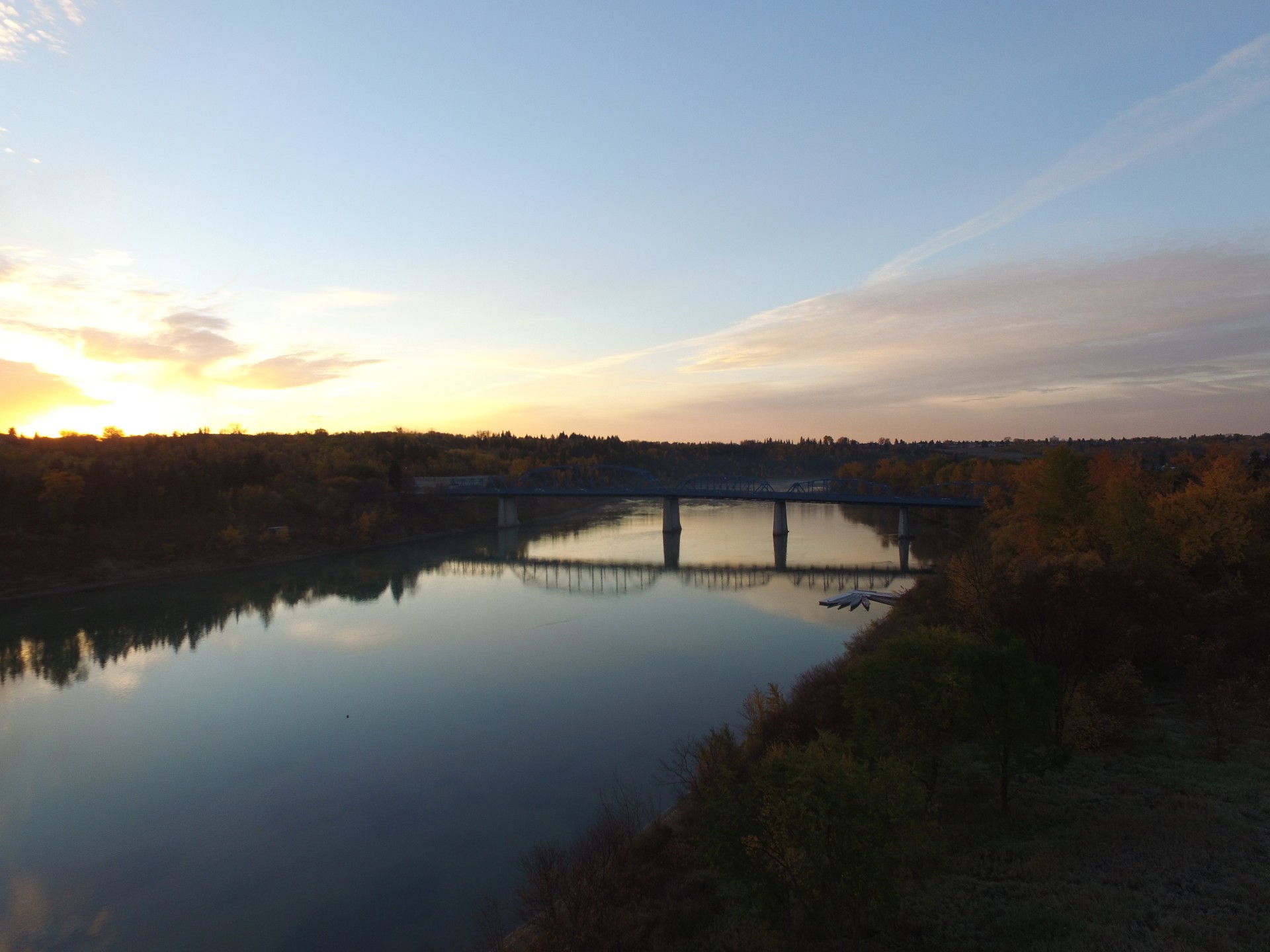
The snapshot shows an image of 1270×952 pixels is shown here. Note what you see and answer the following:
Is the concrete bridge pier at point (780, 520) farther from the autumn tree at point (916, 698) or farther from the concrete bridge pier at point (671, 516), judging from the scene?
the autumn tree at point (916, 698)

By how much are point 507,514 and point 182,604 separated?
3311 centimetres

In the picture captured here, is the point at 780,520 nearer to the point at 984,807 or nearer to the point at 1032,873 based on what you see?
the point at 984,807

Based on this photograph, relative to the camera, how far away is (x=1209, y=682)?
13781 millimetres

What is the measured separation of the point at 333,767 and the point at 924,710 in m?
11.4

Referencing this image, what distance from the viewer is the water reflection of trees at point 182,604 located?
81.1ft

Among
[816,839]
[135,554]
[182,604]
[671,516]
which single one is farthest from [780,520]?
[816,839]

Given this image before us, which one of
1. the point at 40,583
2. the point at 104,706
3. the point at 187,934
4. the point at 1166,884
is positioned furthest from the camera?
the point at 40,583

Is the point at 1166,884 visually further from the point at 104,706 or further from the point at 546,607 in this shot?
the point at 546,607

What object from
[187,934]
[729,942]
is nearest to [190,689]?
[187,934]

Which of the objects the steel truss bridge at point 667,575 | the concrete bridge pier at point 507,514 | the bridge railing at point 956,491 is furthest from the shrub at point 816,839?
the concrete bridge pier at point 507,514

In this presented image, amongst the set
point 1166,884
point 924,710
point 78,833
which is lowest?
point 78,833

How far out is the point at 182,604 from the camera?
3203 cm

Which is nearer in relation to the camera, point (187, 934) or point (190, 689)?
point (187, 934)

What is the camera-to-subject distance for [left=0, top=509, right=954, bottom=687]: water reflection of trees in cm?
2473
